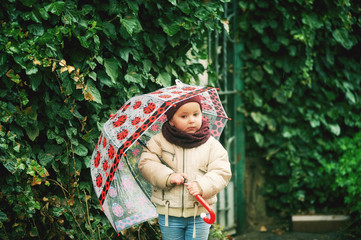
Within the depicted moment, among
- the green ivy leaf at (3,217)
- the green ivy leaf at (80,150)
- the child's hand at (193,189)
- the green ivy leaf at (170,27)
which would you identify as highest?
the green ivy leaf at (170,27)

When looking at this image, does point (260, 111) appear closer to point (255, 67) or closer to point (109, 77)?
point (255, 67)

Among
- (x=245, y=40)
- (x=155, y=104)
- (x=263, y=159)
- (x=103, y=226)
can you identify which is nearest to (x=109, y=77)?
(x=155, y=104)

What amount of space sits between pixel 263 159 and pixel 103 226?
250cm

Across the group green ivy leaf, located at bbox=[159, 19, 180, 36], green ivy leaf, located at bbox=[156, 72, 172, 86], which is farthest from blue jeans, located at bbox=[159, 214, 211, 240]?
green ivy leaf, located at bbox=[159, 19, 180, 36]

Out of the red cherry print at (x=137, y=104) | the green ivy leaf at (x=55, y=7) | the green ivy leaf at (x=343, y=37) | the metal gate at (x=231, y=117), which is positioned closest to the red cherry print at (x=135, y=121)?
the red cherry print at (x=137, y=104)

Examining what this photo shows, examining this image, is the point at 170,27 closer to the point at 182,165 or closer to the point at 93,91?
the point at 93,91

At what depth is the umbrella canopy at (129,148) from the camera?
2.35 metres

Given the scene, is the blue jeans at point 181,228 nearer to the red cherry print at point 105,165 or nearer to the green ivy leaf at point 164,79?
the red cherry print at point 105,165

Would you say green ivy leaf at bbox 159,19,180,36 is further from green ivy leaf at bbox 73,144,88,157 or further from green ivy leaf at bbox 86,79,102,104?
green ivy leaf at bbox 73,144,88,157

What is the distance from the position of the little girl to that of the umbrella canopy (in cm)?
13

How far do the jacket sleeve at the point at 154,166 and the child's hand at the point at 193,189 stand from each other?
0.47 feet

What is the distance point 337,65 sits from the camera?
16.8ft

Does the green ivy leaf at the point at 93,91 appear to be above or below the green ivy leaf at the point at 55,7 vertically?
below

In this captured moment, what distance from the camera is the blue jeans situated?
8.51 ft
